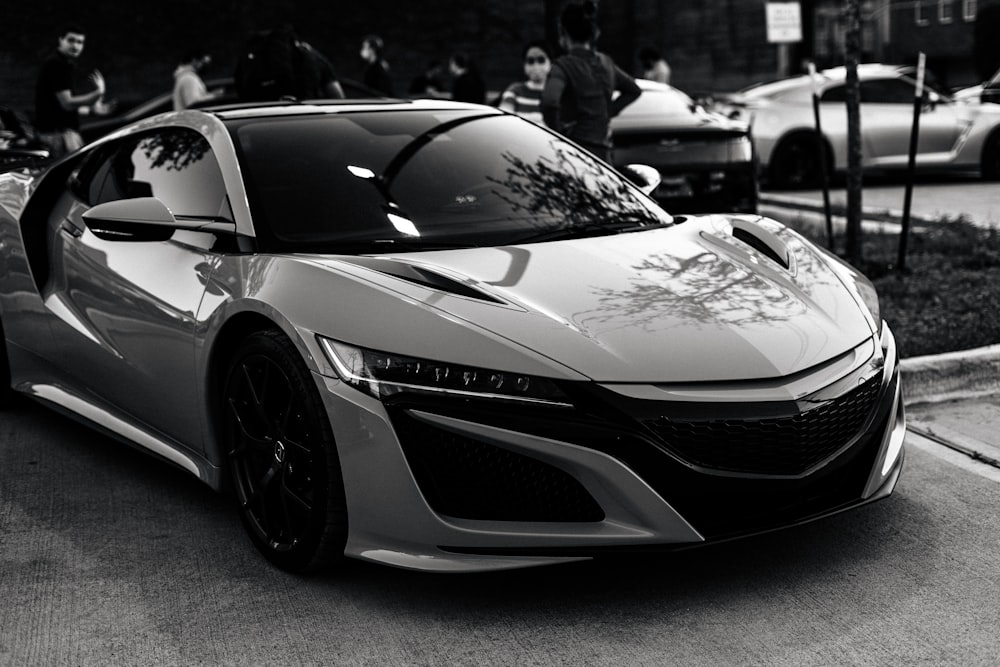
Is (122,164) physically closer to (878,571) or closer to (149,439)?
(149,439)

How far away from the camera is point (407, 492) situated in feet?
11.5

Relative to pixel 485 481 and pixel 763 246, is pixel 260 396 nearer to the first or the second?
pixel 485 481

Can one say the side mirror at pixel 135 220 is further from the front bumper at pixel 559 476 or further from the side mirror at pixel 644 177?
the side mirror at pixel 644 177

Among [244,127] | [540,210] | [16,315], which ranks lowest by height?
[16,315]

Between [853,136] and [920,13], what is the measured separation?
3651 cm

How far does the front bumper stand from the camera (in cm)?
338

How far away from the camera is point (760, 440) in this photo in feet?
11.4

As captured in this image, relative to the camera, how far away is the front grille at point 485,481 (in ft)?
11.2

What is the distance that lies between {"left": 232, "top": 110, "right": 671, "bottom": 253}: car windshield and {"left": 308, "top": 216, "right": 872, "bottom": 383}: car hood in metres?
0.24

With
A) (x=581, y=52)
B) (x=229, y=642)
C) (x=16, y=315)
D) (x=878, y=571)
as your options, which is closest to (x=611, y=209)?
(x=878, y=571)

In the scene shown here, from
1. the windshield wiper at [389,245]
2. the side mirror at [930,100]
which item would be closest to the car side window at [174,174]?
the windshield wiper at [389,245]

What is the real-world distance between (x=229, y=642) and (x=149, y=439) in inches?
52.2

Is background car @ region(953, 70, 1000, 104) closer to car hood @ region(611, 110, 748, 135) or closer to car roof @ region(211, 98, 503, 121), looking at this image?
car hood @ region(611, 110, 748, 135)

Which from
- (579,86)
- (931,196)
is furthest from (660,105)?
(931,196)
